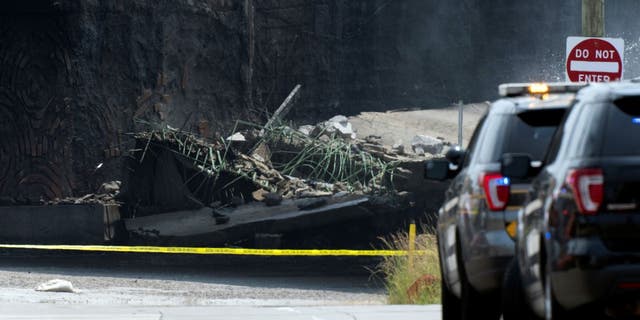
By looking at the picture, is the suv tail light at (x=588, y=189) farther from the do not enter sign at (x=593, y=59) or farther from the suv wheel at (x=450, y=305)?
the do not enter sign at (x=593, y=59)

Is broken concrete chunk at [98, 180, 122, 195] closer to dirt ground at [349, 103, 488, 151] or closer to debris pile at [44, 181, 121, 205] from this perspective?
debris pile at [44, 181, 121, 205]

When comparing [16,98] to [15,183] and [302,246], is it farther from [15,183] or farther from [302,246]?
[302,246]

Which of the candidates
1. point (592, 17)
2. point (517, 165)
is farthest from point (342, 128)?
point (517, 165)

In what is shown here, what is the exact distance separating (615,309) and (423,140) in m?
22.4

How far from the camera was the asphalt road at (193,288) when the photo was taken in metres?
15.7

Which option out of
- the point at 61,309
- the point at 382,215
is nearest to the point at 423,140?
the point at 382,215

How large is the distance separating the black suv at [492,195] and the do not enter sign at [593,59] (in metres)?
5.76

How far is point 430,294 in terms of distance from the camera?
17891mm

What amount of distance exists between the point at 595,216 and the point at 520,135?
297cm

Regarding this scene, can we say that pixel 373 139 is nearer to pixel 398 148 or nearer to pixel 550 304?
pixel 398 148

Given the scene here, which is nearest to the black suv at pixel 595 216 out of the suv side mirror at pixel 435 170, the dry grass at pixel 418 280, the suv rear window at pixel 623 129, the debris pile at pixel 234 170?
the suv rear window at pixel 623 129

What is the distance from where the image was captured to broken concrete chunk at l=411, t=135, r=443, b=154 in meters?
29.5

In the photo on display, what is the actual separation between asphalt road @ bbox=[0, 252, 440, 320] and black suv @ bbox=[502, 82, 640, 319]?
6.55 metres

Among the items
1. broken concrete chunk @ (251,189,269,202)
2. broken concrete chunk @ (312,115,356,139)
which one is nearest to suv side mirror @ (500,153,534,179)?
broken concrete chunk @ (251,189,269,202)
